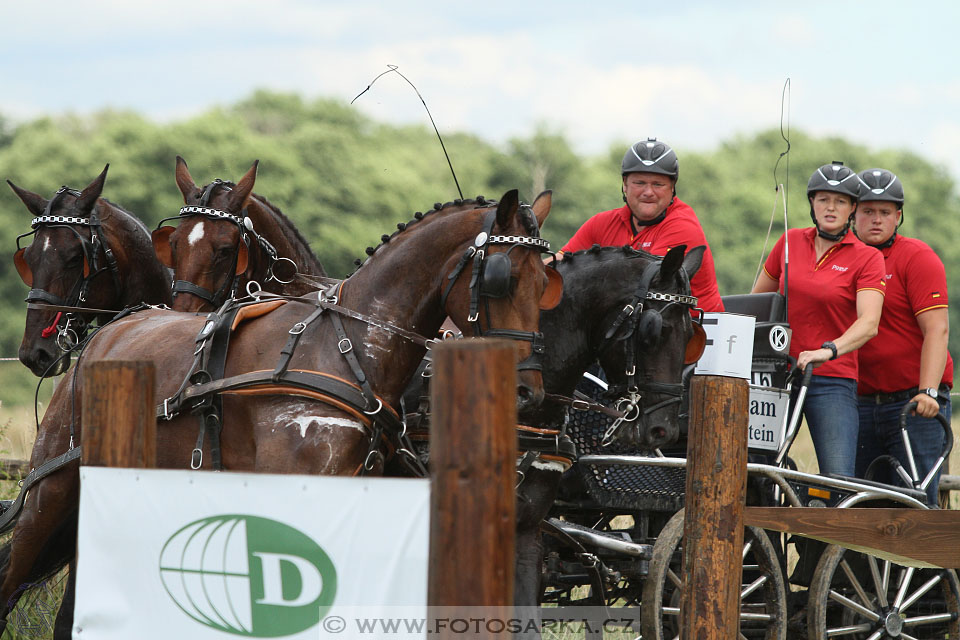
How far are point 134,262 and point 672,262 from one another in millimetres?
2940

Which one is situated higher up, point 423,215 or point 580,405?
point 423,215

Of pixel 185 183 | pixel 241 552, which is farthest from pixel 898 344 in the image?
pixel 241 552

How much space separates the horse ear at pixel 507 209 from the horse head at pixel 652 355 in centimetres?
94

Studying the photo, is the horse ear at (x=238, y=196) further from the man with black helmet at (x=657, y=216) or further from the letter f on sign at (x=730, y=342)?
the letter f on sign at (x=730, y=342)

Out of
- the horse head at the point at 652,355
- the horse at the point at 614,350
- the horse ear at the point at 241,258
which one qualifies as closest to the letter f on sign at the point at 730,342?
the horse at the point at 614,350

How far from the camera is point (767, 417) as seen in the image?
5758 mm

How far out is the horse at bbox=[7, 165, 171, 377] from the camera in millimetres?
5930

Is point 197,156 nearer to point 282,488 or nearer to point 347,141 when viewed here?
point 347,141

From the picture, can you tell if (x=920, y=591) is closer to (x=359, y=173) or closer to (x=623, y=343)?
(x=623, y=343)

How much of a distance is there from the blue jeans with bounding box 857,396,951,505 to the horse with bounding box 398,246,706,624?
1.70m

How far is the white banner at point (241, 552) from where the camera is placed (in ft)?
8.76

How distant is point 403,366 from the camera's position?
4.33m

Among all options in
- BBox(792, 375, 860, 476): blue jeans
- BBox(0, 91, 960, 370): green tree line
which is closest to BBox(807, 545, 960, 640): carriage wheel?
BBox(792, 375, 860, 476): blue jeans

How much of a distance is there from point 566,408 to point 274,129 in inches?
1598
